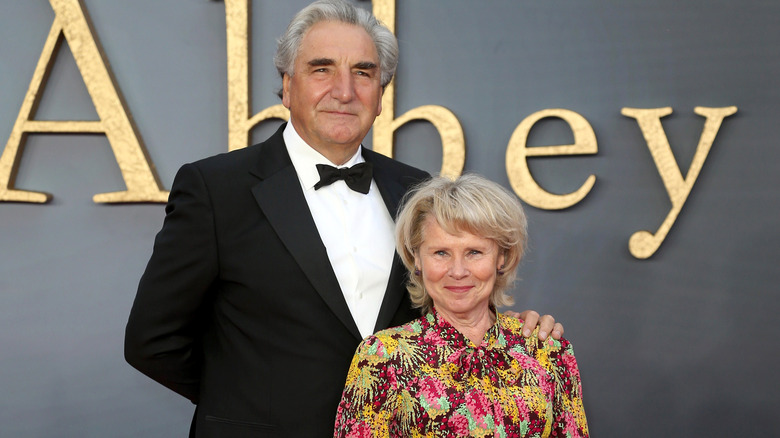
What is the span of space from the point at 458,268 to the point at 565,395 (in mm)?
358

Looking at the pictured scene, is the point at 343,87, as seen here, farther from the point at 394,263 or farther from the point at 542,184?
the point at 542,184

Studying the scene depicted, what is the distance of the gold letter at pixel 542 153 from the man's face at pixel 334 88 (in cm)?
114

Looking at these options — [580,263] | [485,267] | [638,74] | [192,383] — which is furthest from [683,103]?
[192,383]

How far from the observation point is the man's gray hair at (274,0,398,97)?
189 cm

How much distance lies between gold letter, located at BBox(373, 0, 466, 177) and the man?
1.09 meters

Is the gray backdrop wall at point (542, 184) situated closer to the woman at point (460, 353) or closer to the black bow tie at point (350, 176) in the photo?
the black bow tie at point (350, 176)

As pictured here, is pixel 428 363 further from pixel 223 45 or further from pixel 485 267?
pixel 223 45

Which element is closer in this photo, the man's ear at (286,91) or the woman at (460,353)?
the woman at (460,353)

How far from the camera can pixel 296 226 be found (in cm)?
173

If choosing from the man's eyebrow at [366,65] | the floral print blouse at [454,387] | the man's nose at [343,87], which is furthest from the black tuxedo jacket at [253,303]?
the man's eyebrow at [366,65]

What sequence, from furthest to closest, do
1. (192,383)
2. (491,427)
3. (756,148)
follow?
(756,148) → (192,383) → (491,427)

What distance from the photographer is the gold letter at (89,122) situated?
9.96 feet

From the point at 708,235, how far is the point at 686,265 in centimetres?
14

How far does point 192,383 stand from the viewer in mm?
1885
